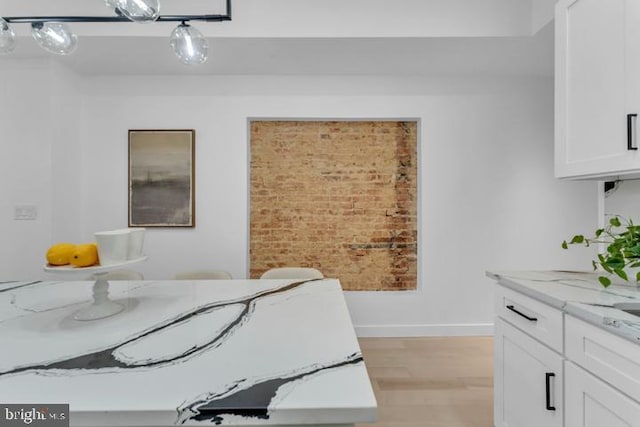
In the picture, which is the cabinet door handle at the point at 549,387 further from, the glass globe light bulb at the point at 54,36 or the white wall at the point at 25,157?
→ the white wall at the point at 25,157

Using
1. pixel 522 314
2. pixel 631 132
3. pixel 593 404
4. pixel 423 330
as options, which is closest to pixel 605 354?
pixel 593 404

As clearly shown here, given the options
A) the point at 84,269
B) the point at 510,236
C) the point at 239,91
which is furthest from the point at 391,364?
the point at 239,91

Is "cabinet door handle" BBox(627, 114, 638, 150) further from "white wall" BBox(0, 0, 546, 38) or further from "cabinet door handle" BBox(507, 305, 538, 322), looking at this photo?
"white wall" BBox(0, 0, 546, 38)

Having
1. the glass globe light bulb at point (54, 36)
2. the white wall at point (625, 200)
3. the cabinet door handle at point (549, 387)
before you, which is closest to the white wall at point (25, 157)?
the glass globe light bulb at point (54, 36)

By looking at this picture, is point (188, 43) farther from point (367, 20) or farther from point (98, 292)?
point (367, 20)

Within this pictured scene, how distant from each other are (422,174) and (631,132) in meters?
2.07

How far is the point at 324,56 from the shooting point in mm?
3035

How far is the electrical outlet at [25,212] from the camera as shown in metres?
3.12

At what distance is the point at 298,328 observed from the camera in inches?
42.6

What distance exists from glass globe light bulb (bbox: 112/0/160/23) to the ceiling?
1.68 m

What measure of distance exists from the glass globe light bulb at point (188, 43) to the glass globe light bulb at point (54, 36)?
1.40 feet

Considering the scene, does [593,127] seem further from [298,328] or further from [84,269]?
[84,269]

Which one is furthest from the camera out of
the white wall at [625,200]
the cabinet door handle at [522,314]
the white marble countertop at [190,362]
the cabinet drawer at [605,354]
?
the white wall at [625,200]

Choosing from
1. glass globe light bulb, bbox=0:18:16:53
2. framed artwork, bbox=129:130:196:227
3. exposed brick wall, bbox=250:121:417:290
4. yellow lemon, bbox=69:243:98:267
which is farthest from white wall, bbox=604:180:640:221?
framed artwork, bbox=129:130:196:227
